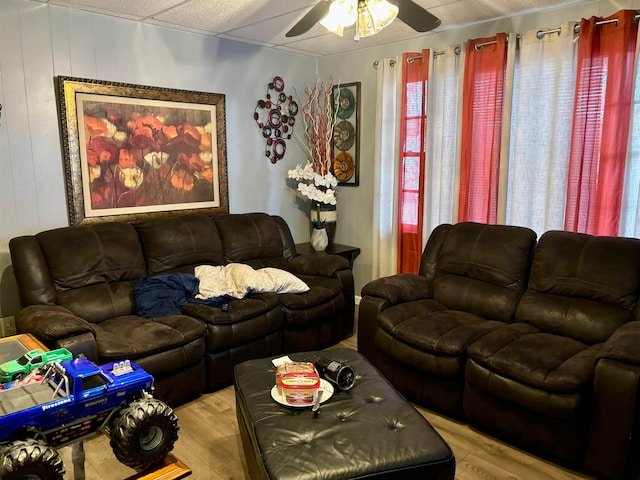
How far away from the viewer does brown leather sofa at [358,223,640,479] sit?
2.19m

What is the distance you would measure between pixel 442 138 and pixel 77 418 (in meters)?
3.24

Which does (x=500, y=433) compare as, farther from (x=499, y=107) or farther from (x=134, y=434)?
(x=499, y=107)

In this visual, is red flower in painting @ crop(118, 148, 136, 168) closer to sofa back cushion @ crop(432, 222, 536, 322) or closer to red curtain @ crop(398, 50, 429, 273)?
red curtain @ crop(398, 50, 429, 273)

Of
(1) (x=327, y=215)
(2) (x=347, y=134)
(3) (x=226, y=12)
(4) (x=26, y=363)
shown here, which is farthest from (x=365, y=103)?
(4) (x=26, y=363)

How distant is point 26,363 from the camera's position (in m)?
1.87

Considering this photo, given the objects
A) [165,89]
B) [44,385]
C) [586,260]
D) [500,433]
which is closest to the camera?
[44,385]

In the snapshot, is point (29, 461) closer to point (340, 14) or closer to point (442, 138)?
point (340, 14)

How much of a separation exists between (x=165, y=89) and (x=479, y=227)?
260 centimetres

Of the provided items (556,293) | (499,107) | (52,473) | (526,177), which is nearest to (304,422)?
(52,473)

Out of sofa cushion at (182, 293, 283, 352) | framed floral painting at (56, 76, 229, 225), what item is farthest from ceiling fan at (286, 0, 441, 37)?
sofa cushion at (182, 293, 283, 352)

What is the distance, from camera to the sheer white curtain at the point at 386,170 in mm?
4227

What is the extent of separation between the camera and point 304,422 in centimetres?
195

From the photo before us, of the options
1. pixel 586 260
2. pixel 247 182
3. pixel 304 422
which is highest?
pixel 247 182

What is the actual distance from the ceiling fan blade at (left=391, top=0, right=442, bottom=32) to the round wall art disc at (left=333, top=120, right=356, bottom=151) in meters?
A: 2.21
